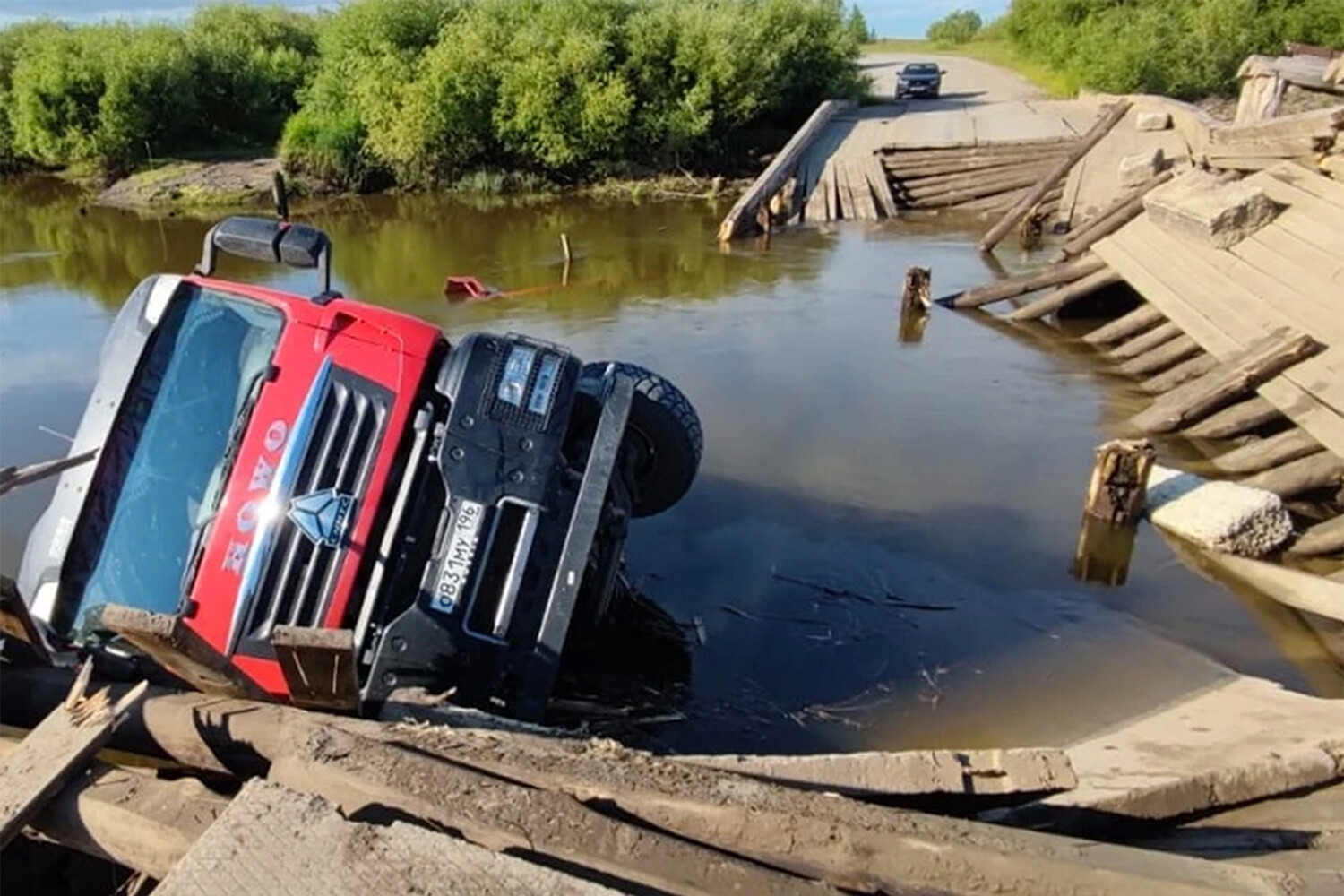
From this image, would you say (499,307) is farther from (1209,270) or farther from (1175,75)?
(1175,75)

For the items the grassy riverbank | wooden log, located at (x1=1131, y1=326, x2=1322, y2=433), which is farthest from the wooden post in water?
the grassy riverbank

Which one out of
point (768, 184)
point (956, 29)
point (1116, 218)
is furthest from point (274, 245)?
point (956, 29)

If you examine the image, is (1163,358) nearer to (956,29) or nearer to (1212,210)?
(1212,210)

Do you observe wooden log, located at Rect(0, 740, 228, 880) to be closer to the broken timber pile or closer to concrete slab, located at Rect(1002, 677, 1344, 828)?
the broken timber pile

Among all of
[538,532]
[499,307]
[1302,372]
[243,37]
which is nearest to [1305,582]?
[1302,372]

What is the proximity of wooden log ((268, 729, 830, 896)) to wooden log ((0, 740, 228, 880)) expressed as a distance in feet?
0.60

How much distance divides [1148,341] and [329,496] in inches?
345

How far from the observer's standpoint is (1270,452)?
7.35 m

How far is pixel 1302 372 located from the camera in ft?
25.0

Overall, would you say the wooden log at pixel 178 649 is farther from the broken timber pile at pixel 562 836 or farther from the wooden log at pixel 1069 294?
the wooden log at pixel 1069 294

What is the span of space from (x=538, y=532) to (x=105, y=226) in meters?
21.8

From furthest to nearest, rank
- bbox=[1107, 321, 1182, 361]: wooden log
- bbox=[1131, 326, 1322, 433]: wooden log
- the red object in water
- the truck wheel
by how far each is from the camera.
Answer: the red object in water → bbox=[1107, 321, 1182, 361]: wooden log → bbox=[1131, 326, 1322, 433]: wooden log → the truck wheel

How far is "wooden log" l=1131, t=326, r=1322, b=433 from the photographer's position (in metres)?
7.79

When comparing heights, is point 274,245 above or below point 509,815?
above
